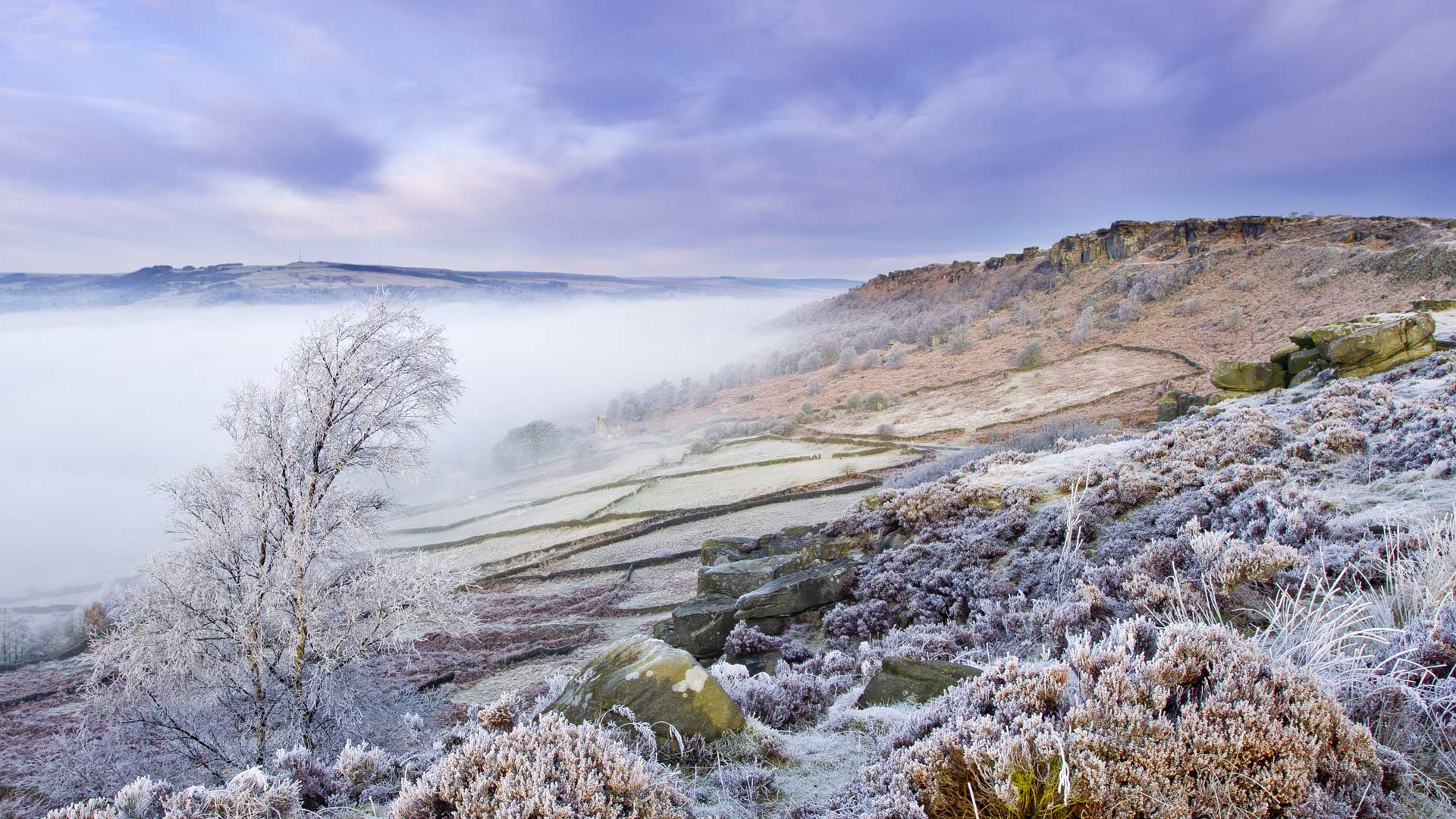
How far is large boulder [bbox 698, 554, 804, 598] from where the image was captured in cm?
1319

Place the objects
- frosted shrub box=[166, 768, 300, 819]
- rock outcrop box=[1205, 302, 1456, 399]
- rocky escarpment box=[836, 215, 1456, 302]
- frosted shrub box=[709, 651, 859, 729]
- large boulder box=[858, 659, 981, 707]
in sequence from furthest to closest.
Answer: rocky escarpment box=[836, 215, 1456, 302], rock outcrop box=[1205, 302, 1456, 399], frosted shrub box=[709, 651, 859, 729], large boulder box=[858, 659, 981, 707], frosted shrub box=[166, 768, 300, 819]

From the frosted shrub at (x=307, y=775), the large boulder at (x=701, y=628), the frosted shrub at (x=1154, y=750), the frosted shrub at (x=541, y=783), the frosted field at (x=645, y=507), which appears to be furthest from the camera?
the frosted field at (x=645, y=507)

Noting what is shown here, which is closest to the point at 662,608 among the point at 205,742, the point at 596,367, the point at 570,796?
the point at 205,742

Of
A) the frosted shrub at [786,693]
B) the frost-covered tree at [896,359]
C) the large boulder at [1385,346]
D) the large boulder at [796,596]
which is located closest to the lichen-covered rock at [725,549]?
the large boulder at [796,596]

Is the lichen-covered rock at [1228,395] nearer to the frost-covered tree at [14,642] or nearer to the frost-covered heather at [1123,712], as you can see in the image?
the frost-covered heather at [1123,712]

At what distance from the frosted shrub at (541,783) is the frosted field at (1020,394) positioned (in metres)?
32.3

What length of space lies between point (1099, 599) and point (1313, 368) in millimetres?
19183

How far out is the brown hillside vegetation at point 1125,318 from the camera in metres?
33.2

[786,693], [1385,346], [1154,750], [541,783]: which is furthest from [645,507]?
[1154,750]

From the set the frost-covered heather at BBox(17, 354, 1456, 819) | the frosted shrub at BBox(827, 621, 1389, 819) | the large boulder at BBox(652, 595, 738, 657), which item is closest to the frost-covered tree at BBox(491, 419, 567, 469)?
the large boulder at BBox(652, 595, 738, 657)

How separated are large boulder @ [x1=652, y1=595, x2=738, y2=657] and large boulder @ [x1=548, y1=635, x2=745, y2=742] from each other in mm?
5274

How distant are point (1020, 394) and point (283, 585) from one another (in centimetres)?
3600

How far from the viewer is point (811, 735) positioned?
4.88 meters

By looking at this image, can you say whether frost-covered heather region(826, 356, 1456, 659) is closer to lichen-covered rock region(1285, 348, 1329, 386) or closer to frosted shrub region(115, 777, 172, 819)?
lichen-covered rock region(1285, 348, 1329, 386)
